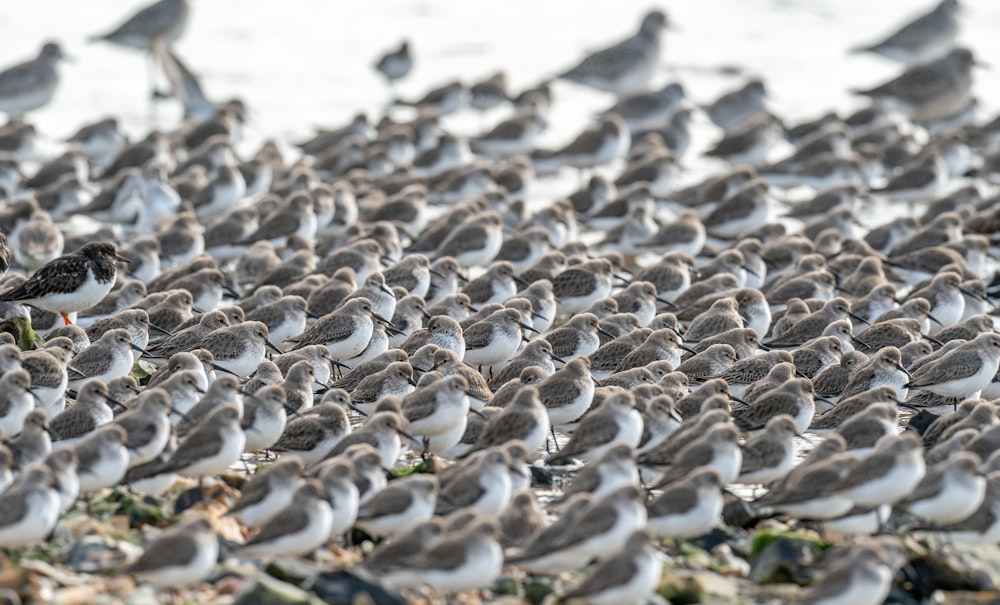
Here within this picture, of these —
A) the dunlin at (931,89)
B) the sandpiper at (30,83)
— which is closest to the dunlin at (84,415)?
the sandpiper at (30,83)

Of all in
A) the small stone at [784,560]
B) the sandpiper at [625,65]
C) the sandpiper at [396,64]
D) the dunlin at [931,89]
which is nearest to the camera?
the small stone at [784,560]

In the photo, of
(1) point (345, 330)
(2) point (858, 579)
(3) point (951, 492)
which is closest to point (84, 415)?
(1) point (345, 330)

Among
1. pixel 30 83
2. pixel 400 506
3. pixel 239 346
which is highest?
pixel 400 506

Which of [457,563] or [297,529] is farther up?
[297,529]

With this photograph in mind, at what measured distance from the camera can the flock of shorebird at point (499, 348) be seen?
8.70 metres

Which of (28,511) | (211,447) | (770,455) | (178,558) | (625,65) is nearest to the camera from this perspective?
(178,558)

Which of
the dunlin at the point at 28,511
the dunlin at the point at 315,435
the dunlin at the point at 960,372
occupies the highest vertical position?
the dunlin at the point at 28,511

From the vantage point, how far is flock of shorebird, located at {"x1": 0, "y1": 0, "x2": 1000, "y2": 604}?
870cm

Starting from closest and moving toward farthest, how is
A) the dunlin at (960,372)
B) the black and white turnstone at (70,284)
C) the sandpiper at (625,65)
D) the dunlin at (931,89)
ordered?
the dunlin at (960,372) < the black and white turnstone at (70,284) < the dunlin at (931,89) < the sandpiper at (625,65)

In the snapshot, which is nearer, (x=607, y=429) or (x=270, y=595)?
(x=270, y=595)

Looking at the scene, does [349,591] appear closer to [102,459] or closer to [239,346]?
[102,459]

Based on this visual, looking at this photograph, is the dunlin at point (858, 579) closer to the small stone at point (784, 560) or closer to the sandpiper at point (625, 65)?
the small stone at point (784, 560)

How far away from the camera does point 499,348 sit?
12.6 metres

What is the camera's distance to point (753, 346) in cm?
1266
